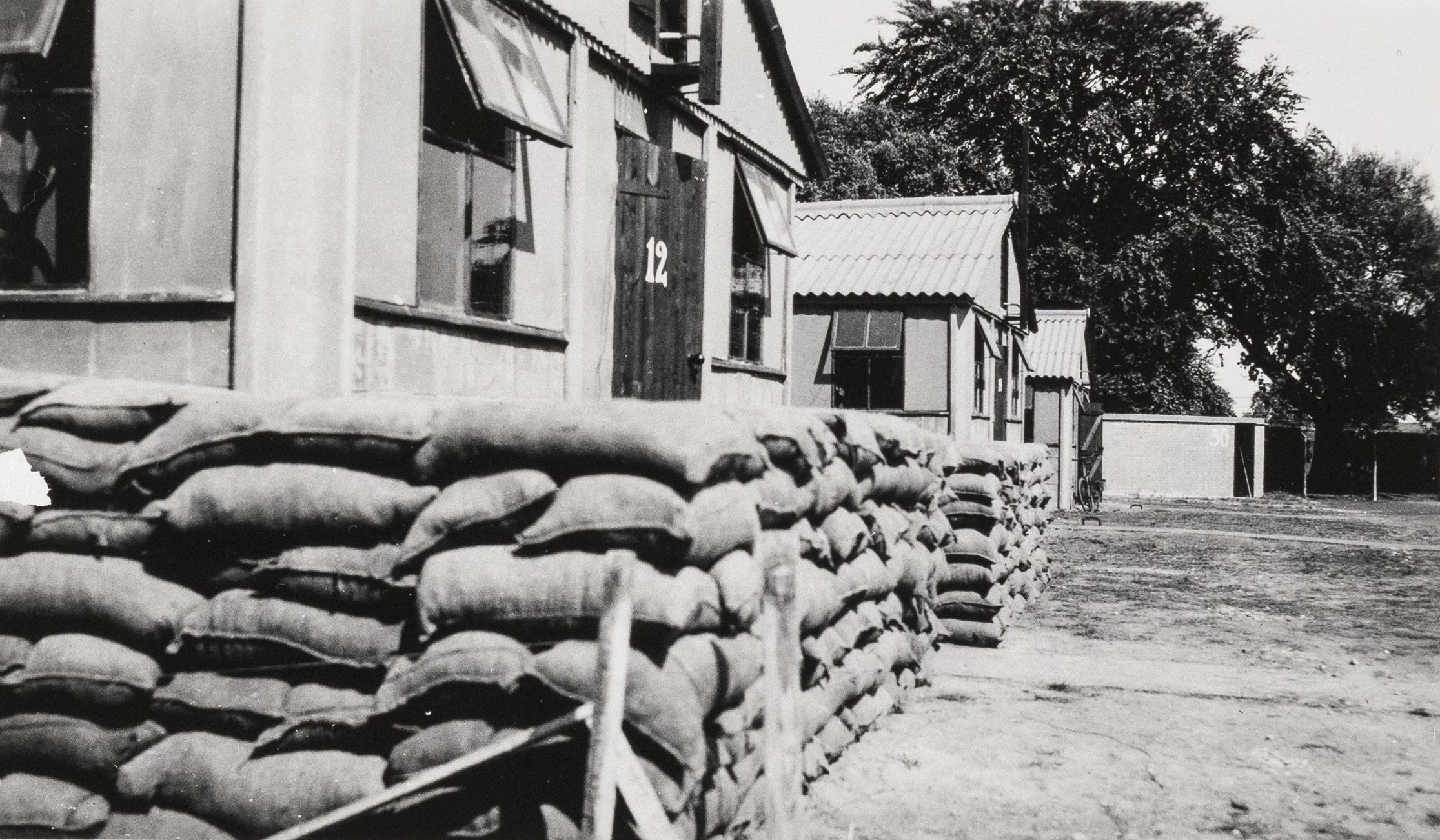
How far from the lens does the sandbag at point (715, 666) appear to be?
361cm

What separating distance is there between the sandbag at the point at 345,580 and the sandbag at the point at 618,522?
1.53 feet

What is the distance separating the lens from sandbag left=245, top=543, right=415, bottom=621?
381 cm

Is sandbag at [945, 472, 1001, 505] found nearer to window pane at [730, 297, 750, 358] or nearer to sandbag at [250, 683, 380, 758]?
window pane at [730, 297, 750, 358]

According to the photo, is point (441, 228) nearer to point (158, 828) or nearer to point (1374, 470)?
point (158, 828)

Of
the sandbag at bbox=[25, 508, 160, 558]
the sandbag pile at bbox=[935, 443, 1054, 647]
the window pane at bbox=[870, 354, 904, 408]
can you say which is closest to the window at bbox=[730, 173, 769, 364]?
the sandbag pile at bbox=[935, 443, 1054, 647]

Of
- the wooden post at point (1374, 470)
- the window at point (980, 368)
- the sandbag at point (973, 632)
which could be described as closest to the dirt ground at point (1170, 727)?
the sandbag at point (973, 632)

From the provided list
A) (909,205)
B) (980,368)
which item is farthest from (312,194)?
(909,205)

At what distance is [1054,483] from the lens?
2550cm

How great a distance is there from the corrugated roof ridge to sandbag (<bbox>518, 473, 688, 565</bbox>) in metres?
17.7

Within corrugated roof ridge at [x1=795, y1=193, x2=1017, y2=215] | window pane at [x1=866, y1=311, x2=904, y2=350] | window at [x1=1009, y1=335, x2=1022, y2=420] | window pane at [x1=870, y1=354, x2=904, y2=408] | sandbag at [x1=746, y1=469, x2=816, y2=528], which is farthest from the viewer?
window at [x1=1009, y1=335, x2=1022, y2=420]

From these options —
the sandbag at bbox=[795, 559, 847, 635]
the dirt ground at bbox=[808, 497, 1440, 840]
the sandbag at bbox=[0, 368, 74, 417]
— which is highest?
the sandbag at bbox=[0, 368, 74, 417]

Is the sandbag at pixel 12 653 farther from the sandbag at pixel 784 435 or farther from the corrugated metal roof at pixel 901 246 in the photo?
the corrugated metal roof at pixel 901 246

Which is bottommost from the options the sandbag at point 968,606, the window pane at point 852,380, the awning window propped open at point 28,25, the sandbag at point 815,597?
the sandbag at point 968,606

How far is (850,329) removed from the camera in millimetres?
18734
